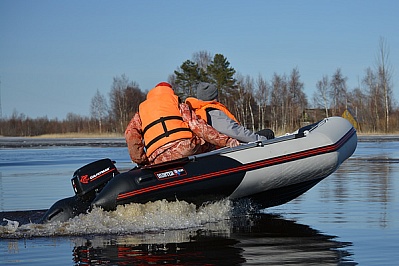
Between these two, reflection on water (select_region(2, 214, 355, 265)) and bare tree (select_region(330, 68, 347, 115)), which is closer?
reflection on water (select_region(2, 214, 355, 265))

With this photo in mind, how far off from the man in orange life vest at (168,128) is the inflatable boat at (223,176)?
256 mm

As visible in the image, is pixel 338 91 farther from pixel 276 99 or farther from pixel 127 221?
pixel 127 221

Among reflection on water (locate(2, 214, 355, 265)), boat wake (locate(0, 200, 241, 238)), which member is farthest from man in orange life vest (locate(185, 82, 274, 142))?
reflection on water (locate(2, 214, 355, 265))

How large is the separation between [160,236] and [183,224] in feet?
2.17

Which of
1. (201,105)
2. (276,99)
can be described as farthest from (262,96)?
(201,105)

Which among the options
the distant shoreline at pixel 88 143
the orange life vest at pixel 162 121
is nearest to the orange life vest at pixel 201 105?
the orange life vest at pixel 162 121

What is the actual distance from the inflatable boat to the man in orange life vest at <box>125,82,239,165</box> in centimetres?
26

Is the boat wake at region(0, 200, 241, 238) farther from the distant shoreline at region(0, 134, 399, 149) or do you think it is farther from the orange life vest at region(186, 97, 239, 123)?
the distant shoreline at region(0, 134, 399, 149)

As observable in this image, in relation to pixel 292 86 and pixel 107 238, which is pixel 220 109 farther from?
pixel 292 86

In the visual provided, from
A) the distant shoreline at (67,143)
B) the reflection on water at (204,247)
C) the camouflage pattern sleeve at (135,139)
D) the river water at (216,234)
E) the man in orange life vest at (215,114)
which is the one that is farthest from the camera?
the distant shoreline at (67,143)

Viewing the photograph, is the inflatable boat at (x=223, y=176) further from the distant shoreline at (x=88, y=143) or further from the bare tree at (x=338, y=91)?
the bare tree at (x=338, y=91)

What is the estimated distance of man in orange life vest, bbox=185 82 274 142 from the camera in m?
8.31

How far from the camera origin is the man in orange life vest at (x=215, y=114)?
831cm

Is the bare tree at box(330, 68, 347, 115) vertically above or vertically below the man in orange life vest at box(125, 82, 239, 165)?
above
